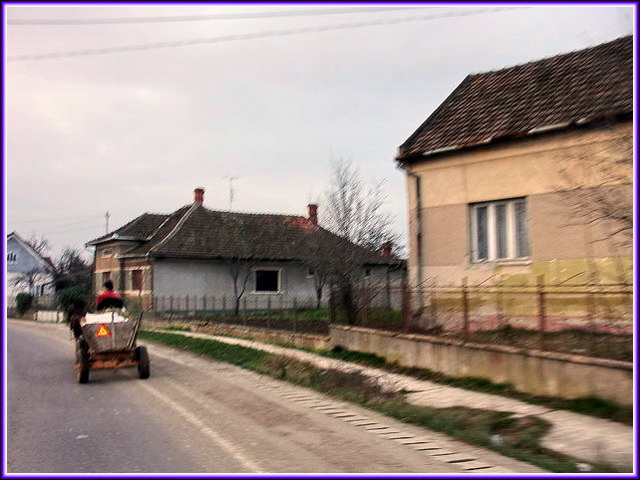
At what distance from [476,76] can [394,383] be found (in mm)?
9268

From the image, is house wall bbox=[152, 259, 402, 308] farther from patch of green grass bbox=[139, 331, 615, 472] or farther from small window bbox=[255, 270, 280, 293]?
patch of green grass bbox=[139, 331, 615, 472]

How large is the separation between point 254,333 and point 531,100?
33.5ft

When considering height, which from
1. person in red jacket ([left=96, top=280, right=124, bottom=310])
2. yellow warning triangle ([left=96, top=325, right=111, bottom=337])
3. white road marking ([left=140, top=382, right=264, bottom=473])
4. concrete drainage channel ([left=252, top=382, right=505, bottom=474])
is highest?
person in red jacket ([left=96, top=280, right=124, bottom=310])

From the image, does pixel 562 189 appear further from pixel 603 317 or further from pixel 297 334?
pixel 297 334

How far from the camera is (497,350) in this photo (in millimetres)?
10852

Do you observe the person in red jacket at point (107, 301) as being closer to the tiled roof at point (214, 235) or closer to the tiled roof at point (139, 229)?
the tiled roof at point (214, 235)

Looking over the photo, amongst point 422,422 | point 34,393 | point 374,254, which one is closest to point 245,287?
point 374,254

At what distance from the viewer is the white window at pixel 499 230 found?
14.1m

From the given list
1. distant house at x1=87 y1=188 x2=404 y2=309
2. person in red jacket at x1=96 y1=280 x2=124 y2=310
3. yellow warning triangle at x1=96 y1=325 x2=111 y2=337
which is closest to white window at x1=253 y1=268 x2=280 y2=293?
distant house at x1=87 y1=188 x2=404 y2=309

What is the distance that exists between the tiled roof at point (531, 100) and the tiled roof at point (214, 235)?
15557 millimetres

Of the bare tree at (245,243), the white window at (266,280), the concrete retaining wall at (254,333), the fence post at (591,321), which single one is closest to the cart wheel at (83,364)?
the concrete retaining wall at (254,333)

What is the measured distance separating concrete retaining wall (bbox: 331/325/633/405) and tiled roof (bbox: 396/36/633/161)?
451 cm

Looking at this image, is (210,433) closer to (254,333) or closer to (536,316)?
(536,316)

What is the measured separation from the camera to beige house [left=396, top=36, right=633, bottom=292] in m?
12.4
